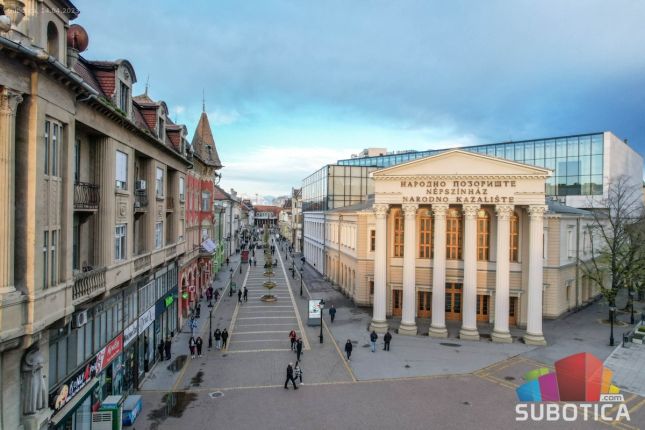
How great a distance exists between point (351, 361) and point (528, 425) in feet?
31.0

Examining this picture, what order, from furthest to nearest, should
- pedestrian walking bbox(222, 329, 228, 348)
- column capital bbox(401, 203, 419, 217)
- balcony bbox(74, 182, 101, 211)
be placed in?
column capital bbox(401, 203, 419, 217), pedestrian walking bbox(222, 329, 228, 348), balcony bbox(74, 182, 101, 211)

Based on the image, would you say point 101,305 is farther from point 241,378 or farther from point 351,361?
point 351,361

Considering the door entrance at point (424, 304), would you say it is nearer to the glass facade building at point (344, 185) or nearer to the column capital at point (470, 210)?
the column capital at point (470, 210)

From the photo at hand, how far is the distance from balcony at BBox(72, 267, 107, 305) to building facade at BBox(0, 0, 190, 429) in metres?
0.03

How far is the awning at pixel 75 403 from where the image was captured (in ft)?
36.6

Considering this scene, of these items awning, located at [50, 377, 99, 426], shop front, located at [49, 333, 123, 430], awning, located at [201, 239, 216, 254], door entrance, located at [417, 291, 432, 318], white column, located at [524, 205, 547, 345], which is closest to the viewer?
awning, located at [50, 377, 99, 426]

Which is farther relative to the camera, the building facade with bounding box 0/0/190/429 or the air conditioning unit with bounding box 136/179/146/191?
the air conditioning unit with bounding box 136/179/146/191

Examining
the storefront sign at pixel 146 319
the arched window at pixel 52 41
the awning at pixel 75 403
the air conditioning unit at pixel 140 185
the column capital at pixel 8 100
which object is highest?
the arched window at pixel 52 41

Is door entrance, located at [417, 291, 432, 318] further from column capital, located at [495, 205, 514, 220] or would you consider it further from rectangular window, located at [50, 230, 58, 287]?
rectangular window, located at [50, 230, 58, 287]

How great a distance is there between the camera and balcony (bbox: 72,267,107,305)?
39.3 feet

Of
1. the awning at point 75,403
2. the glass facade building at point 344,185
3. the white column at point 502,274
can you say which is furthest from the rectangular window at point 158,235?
the glass facade building at point 344,185

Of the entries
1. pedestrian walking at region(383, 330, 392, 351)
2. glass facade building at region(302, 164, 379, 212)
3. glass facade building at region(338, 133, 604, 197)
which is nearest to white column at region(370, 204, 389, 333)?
pedestrian walking at region(383, 330, 392, 351)

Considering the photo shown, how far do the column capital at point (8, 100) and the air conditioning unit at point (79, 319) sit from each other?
21.3 feet

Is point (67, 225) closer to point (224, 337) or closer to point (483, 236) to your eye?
point (224, 337)
